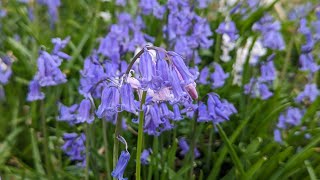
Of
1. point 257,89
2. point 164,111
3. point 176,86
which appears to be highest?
point 257,89

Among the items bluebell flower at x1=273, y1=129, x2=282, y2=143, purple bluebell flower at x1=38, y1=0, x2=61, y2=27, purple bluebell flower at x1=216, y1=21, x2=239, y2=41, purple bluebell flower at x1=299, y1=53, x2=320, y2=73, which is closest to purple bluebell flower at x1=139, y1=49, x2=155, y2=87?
bluebell flower at x1=273, y1=129, x2=282, y2=143

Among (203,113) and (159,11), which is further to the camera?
Answer: (159,11)

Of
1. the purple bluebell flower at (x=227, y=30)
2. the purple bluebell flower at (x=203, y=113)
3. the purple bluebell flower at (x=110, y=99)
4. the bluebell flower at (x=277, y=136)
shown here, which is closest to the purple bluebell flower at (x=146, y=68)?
the purple bluebell flower at (x=110, y=99)

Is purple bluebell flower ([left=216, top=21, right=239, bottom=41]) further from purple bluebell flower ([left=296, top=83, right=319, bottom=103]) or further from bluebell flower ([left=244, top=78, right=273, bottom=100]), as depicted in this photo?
purple bluebell flower ([left=296, top=83, right=319, bottom=103])

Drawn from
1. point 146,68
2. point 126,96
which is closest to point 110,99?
point 126,96

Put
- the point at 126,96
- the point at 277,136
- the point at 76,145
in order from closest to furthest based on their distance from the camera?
the point at 126,96, the point at 76,145, the point at 277,136

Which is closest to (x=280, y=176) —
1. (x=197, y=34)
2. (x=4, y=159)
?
(x=197, y=34)

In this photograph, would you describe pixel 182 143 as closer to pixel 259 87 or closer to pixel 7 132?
pixel 259 87

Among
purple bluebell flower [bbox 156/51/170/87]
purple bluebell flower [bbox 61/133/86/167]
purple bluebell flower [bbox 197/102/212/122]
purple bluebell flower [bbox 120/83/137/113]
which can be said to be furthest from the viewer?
purple bluebell flower [bbox 61/133/86/167]

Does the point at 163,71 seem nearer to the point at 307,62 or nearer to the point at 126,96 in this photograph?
the point at 126,96

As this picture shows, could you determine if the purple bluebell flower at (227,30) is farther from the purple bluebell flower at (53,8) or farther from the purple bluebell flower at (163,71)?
the purple bluebell flower at (163,71)

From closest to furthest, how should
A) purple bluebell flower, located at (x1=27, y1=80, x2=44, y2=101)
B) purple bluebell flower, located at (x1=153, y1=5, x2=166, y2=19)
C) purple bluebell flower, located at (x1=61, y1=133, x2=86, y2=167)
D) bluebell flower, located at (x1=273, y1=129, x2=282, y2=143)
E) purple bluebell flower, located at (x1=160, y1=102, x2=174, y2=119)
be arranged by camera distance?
purple bluebell flower, located at (x1=160, y1=102, x2=174, y2=119) < purple bluebell flower, located at (x1=27, y1=80, x2=44, y2=101) < purple bluebell flower, located at (x1=61, y1=133, x2=86, y2=167) < bluebell flower, located at (x1=273, y1=129, x2=282, y2=143) < purple bluebell flower, located at (x1=153, y1=5, x2=166, y2=19)
